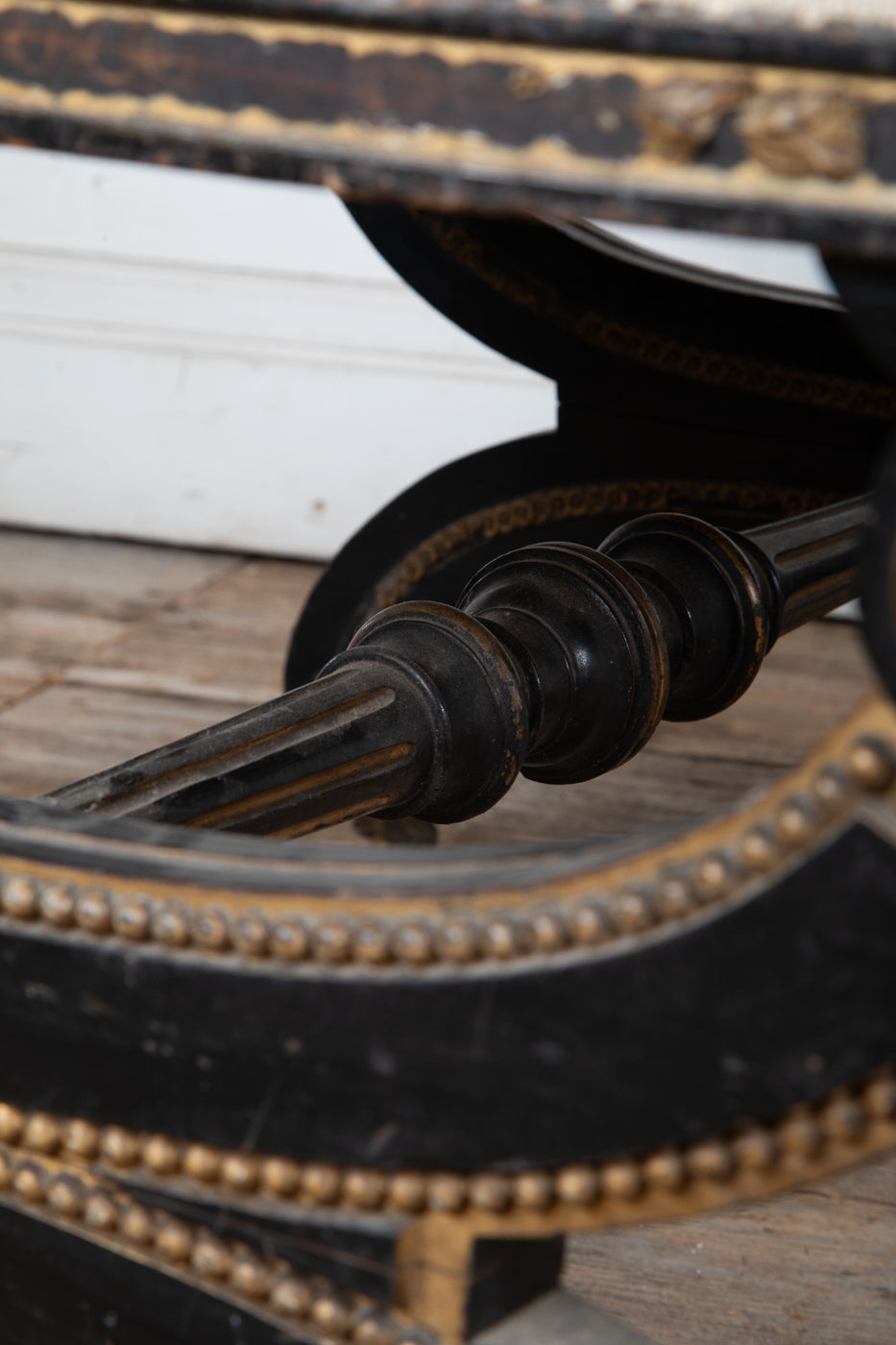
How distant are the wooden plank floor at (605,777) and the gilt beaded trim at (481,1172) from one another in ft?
0.20

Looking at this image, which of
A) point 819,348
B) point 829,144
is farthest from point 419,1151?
point 819,348

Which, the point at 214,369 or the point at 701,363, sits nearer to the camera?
the point at 701,363

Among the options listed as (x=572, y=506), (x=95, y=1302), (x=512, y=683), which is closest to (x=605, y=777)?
(x=572, y=506)

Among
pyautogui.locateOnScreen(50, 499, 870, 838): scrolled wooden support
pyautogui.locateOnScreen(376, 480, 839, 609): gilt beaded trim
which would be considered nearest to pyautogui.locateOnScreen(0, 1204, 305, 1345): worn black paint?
pyautogui.locateOnScreen(50, 499, 870, 838): scrolled wooden support

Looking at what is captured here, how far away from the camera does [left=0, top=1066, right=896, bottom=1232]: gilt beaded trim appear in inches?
9.4

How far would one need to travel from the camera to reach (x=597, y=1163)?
26 cm

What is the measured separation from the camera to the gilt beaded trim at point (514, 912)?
0.74 ft

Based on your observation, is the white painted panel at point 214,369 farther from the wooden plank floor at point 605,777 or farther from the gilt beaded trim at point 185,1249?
the gilt beaded trim at point 185,1249

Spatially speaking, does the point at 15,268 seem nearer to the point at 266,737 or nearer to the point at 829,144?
the point at 266,737

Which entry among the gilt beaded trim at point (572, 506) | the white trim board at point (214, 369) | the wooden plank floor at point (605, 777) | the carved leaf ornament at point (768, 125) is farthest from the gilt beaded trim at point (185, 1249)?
the white trim board at point (214, 369)

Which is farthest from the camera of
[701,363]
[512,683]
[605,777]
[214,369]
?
[214,369]

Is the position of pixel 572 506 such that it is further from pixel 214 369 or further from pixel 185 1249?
pixel 214 369

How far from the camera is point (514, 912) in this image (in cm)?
26

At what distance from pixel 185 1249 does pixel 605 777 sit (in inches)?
31.4
